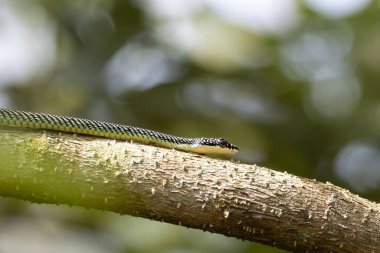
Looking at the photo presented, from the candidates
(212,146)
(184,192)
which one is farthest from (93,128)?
(212,146)

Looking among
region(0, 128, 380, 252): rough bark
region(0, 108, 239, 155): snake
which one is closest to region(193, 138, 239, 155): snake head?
region(0, 108, 239, 155): snake

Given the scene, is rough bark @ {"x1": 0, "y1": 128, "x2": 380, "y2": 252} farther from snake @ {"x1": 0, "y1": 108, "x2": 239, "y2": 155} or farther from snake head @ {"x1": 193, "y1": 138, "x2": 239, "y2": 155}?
snake head @ {"x1": 193, "y1": 138, "x2": 239, "y2": 155}

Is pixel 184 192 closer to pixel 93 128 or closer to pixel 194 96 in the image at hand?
pixel 93 128

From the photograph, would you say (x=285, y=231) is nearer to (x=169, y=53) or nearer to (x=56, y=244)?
(x=56, y=244)

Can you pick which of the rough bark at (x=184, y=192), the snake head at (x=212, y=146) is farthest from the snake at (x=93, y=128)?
the rough bark at (x=184, y=192)

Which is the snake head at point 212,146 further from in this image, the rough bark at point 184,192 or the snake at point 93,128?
the rough bark at point 184,192

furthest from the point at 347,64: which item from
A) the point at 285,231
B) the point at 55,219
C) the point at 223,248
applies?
the point at 285,231
